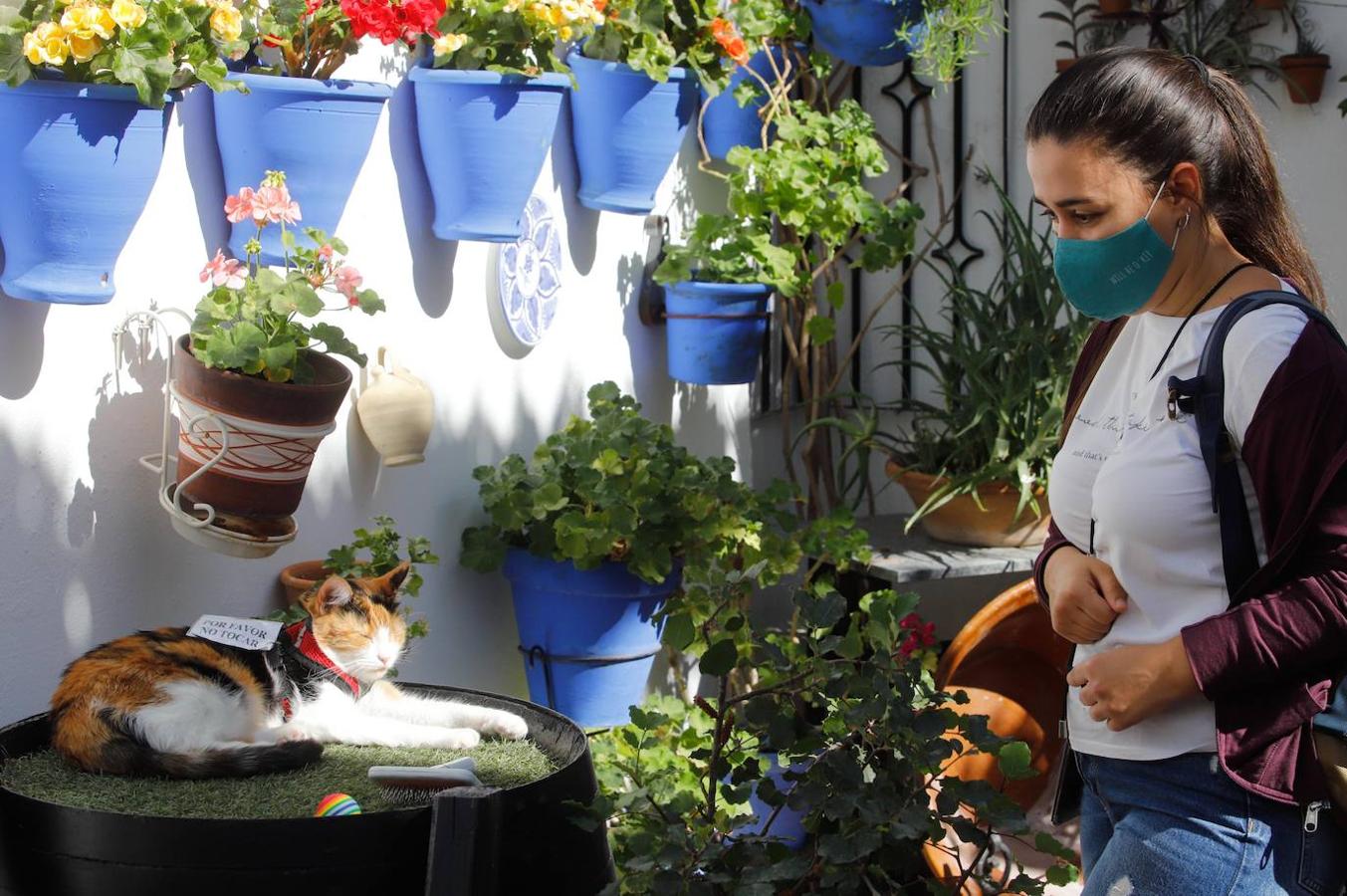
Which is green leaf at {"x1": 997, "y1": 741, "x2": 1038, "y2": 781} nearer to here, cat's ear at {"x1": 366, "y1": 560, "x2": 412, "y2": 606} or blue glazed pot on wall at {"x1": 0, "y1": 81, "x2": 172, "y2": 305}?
cat's ear at {"x1": 366, "y1": 560, "x2": 412, "y2": 606}

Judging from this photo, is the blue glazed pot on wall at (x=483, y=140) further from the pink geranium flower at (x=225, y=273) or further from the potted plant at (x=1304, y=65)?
the potted plant at (x=1304, y=65)

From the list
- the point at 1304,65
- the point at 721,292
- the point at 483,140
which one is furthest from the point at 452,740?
the point at 1304,65

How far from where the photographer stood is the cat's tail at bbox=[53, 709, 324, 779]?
1.42m

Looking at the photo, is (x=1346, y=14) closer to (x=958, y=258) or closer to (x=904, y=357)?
(x=958, y=258)

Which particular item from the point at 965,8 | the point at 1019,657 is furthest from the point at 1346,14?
the point at 1019,657

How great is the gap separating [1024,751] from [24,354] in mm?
1195

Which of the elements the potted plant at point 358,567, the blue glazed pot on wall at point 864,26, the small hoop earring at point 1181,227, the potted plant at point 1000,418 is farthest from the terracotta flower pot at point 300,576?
the blue glazed pot on wall at point 864,26

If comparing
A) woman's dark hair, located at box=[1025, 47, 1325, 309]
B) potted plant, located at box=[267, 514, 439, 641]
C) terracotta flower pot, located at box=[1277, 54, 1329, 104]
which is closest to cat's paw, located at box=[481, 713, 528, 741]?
potted plant, located at box=[267, 514, 439, 641]

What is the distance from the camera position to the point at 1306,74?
3582mm

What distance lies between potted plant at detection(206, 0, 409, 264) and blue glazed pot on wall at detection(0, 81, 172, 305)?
0.22 m

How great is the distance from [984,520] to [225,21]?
215 cm

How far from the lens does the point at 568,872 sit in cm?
142

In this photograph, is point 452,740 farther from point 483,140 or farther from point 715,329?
point 715,329

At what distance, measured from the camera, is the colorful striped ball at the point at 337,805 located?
4.28 ft
